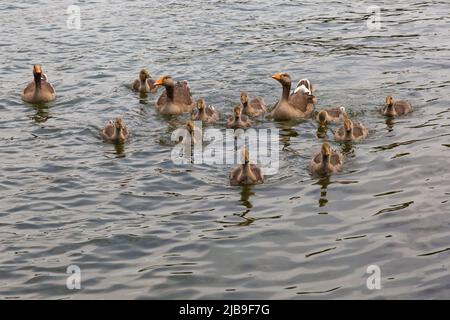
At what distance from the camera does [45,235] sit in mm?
12602

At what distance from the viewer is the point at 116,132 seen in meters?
16.7

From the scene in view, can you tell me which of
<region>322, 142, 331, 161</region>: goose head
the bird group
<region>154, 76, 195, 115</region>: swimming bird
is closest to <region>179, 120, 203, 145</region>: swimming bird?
the bird group

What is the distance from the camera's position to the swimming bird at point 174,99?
18.8 metres

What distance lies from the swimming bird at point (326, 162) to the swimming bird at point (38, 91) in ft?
25.0

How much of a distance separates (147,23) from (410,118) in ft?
37.7

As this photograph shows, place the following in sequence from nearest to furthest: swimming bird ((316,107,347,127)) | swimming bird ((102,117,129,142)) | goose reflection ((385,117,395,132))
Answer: swimming bird ((102,117,129,142))
goose reflection ((385,117,395,132))
swimming bird ((316,107,347,127))

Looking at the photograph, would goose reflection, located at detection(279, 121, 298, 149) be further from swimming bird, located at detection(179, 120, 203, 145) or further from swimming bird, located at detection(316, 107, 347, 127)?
swimming bird, located at detection(179, 120, 203, 145)

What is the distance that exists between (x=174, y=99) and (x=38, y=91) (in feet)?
11.1

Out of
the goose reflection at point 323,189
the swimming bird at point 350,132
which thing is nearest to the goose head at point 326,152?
the goose reflection at point 323,189

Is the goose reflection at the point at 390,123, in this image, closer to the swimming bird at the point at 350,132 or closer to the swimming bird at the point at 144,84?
the swimming bird at the point at 350,132

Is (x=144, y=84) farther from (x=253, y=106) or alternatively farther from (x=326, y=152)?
(x=326, y=152)

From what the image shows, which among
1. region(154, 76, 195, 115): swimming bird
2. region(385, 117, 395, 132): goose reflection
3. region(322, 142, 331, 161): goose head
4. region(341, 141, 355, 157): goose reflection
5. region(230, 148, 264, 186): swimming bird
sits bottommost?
region(230, 148, 264, 186): swimming bird

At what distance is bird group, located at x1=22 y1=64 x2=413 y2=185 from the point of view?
1669cm
